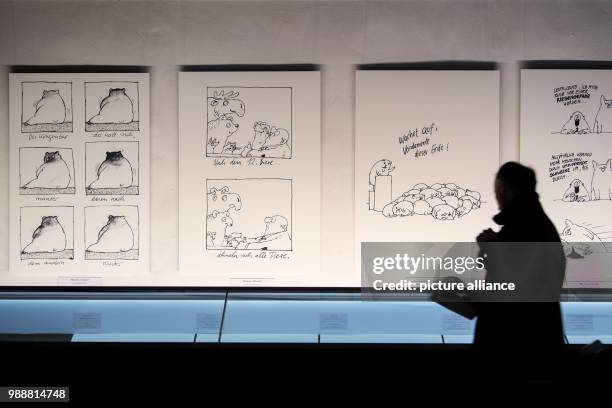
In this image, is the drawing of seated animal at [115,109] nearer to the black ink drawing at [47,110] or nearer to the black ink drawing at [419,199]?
the black ink drawing at [47,110]

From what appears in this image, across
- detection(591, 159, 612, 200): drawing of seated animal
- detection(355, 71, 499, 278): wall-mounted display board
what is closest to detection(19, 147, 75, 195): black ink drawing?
detection(355, 71, 499, 278): wall-mounted display board

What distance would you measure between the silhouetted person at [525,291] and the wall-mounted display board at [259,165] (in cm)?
94

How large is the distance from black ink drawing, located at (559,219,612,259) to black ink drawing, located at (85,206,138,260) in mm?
2352

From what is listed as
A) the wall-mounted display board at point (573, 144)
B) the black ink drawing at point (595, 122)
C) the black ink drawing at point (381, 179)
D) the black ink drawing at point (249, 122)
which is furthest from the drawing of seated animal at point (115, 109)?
the black ink drawing at point (595, 122)

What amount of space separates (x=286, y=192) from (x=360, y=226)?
445mm

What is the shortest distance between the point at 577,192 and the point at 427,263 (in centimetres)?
89

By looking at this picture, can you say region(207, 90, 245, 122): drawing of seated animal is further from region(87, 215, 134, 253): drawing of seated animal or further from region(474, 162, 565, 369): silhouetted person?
region(474, 162, 565, 369): silhouetted person

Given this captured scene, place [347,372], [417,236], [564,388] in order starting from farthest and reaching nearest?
[417,236] → [347,372] → [564,388]

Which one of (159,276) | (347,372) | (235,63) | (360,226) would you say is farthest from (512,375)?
(235,63)

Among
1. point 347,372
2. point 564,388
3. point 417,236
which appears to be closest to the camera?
point 564,388

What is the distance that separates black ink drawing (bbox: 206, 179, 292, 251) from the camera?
2.94 meters

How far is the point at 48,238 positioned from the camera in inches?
117

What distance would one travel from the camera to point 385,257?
2.95 metres

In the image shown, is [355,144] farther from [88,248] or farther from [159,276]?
[88,248]
